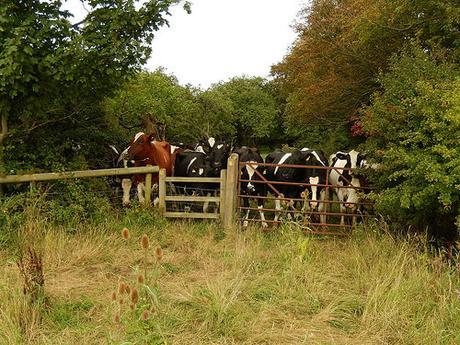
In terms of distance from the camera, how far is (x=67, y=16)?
7.01m

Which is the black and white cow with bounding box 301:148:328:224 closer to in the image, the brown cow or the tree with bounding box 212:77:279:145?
the brown cow

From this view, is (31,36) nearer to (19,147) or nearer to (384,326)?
(19,147)

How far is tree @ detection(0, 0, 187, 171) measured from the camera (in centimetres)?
632

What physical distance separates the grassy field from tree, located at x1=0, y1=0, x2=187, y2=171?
6.27 ft

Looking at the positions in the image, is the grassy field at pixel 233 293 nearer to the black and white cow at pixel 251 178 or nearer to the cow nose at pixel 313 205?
the cow nose at pixel 313 205

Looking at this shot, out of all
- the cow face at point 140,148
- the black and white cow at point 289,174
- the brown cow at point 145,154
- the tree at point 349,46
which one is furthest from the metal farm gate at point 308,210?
the tree at point 349,46

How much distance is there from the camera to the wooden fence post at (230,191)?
859 cm

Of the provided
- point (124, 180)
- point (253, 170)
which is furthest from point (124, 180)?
point (253, 170)

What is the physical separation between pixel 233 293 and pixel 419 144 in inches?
144

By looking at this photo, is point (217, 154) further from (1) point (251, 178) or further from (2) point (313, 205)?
(2) point (313, 205)

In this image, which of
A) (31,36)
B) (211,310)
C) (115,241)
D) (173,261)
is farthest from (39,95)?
(211,310)

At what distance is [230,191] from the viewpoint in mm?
8633

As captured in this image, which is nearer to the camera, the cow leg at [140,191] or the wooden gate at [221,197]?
the wooden gate at [221,197]

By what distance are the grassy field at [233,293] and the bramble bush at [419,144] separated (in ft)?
2.12
